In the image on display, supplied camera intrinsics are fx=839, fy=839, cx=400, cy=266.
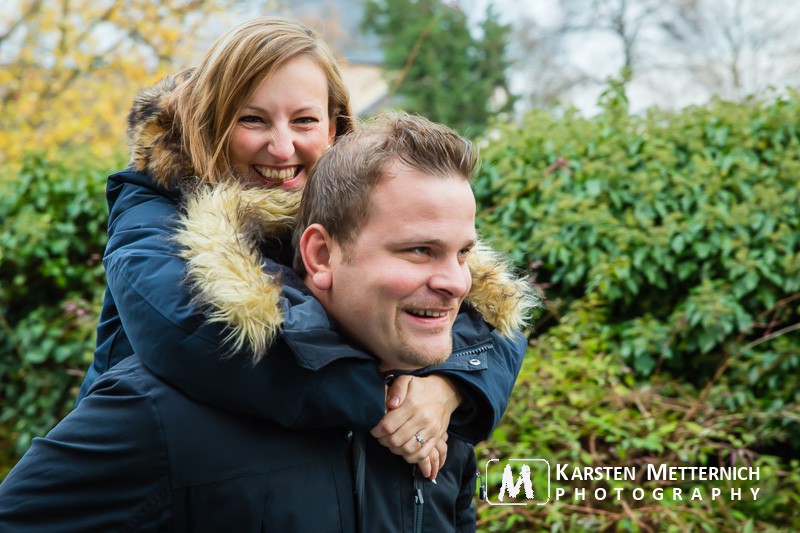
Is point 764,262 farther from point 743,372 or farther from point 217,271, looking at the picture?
point 217,271

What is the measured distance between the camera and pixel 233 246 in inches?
69.5

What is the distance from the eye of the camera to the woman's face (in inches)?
88.0

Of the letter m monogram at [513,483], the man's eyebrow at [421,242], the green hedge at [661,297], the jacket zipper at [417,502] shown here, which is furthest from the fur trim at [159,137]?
the letter m monogram at [513,483]

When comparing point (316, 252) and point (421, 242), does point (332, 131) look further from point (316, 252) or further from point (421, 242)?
point (421, 242)

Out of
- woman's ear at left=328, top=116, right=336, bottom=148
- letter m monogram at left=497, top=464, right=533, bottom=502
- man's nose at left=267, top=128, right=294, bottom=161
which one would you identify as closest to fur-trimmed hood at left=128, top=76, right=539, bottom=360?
man's nose at left=267, top=128, right=294, bottom=161

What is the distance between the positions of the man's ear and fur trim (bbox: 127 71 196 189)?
50 cm

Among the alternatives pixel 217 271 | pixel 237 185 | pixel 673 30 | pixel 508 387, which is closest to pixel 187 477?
pixel 217 271

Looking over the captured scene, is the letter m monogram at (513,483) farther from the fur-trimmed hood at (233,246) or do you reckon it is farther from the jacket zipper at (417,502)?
the jacket zipper at (417,502)

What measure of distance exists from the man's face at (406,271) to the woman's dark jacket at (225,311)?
0.10 meters

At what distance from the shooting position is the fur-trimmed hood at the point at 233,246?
5.41 ft

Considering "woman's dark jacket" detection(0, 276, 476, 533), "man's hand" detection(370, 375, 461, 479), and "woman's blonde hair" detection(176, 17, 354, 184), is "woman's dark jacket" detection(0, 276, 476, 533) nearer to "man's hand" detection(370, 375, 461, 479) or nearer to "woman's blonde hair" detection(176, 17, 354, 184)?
"man's hand" detection(370, 375, 461, 479)

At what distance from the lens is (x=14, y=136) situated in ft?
35.3

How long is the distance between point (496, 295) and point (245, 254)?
2.46ft

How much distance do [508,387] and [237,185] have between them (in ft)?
2.82
